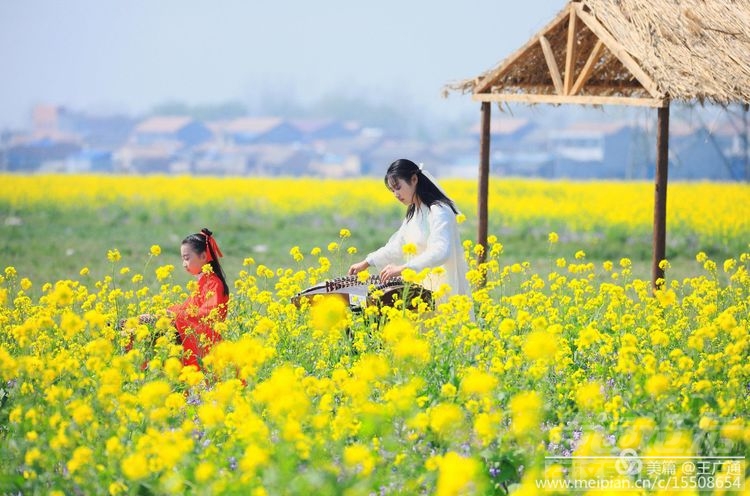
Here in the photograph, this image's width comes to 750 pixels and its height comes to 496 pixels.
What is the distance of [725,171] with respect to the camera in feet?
196

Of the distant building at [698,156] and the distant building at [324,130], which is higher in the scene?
the distant building at [324,130]

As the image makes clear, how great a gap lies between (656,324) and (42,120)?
11011cm

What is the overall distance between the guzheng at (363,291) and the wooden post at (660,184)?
2153 millimetres

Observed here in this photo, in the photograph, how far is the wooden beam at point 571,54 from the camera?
8641 millimetres

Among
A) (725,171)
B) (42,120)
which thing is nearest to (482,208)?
(725,171)

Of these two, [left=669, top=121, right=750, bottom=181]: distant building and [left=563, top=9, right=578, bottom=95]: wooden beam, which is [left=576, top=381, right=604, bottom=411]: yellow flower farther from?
[left=669, top=121, right=750, bottom=181]: distant building

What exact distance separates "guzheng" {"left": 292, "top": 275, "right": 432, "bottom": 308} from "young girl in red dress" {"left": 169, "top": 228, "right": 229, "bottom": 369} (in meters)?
0.45

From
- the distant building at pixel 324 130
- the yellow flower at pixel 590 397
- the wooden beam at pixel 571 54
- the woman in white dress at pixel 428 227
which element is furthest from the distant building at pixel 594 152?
the yellow flower at pixel 590 397

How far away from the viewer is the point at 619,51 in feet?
26.9

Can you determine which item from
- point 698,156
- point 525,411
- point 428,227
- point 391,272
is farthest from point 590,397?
point 698,156

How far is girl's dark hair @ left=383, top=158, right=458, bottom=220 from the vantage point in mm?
6867

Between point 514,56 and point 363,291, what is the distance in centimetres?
312

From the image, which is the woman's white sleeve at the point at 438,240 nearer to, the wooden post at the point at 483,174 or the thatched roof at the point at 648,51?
the thatched roof at the point at 648,51

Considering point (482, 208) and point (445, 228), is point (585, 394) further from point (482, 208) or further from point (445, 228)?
point (482, 208)
